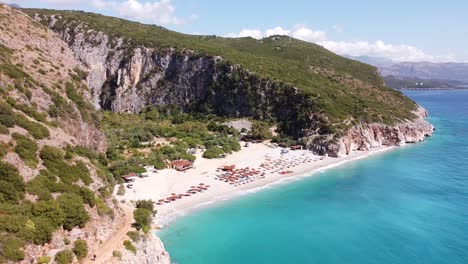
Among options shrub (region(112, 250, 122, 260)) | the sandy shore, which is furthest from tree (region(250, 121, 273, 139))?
shrub (region(112, 250, 122, 260))

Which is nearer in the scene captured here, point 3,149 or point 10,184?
point 10,184

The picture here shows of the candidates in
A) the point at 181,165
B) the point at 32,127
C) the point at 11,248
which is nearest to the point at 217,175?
the point at 181,165

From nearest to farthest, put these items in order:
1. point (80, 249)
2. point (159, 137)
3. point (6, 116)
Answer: point (80, 249), point (6, 116), point (159, 137)

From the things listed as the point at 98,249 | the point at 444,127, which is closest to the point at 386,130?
the point at 444,127

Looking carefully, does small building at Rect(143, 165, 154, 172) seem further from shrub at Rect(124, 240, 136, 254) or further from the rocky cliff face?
the rocky cliff face

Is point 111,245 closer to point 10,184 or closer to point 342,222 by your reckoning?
point 10,184

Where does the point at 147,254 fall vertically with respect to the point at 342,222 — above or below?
above

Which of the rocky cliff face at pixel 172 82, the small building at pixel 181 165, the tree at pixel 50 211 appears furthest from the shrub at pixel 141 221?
the rocky cliff face at pixel 172 82
